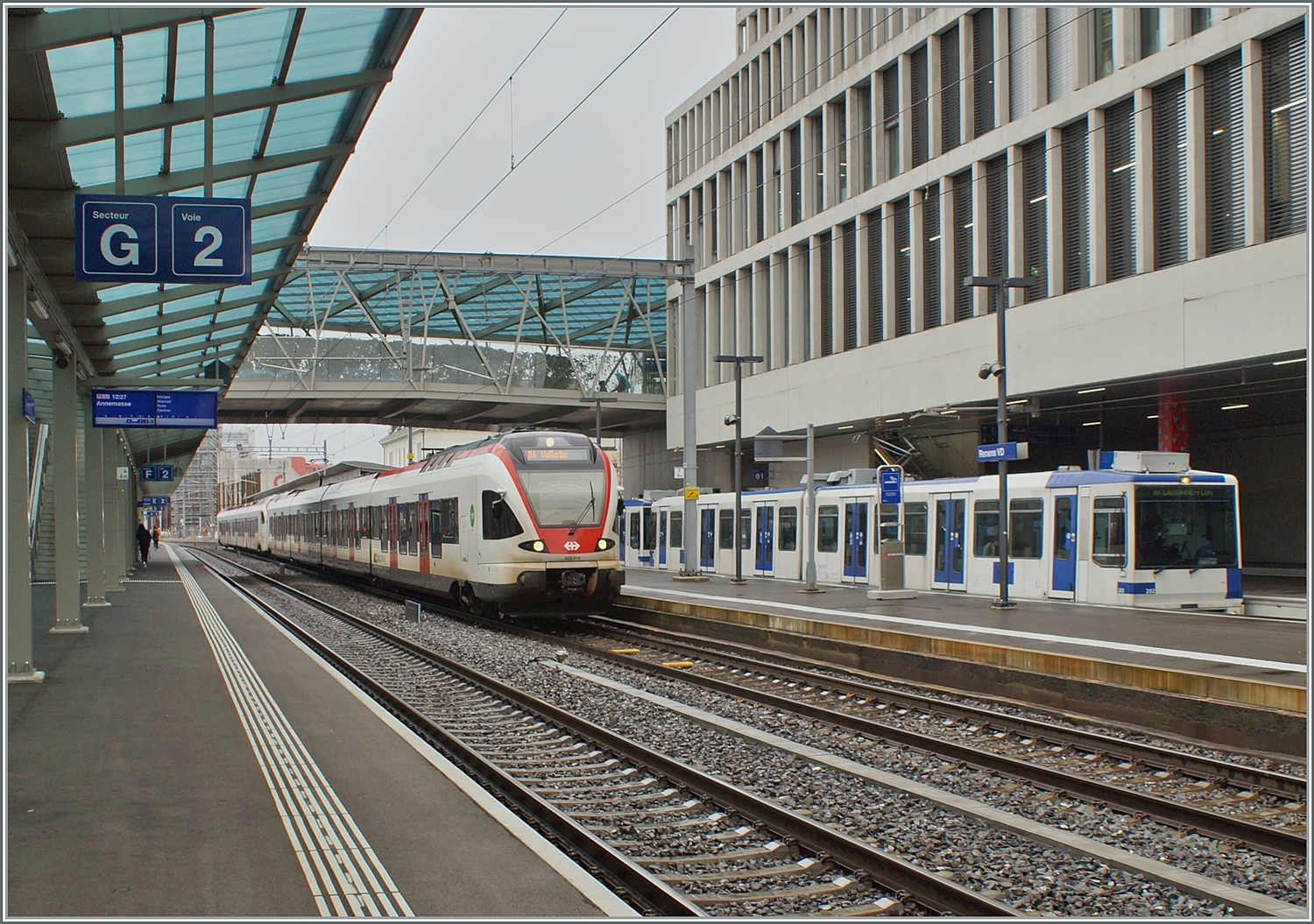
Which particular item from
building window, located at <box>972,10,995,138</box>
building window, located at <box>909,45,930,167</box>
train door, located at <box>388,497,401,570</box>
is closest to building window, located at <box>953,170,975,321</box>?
building window, located at <box>972,10,995,138</box>

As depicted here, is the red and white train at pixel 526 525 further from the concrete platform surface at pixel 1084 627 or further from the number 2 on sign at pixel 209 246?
the number 2 on sign at pixel 209 246

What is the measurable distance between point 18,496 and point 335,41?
565 cm

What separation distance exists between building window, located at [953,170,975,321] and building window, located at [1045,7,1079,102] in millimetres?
3421

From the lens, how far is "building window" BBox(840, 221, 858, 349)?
3369 centimetres

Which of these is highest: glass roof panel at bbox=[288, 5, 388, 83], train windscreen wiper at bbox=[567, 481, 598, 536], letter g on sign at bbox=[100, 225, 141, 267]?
glass roof panel at bbox=[288, 5, 388, 83]

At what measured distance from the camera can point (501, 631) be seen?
19.5 meters

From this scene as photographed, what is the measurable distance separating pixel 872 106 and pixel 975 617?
2022cm

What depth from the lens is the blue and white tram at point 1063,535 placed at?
719 inches

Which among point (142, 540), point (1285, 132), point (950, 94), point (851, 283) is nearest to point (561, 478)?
point (1285, 132)

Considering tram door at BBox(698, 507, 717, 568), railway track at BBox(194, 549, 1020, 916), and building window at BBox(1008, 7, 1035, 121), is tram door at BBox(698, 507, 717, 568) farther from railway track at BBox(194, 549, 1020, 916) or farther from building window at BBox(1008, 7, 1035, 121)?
railway track at BBox(194, 549, 1020, 916)

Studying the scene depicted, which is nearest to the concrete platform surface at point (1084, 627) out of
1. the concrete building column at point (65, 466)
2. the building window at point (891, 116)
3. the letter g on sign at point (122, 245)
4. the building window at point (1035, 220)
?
the building window at point (1035, 220)

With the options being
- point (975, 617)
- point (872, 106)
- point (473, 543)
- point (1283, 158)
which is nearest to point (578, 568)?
point (473, 543)

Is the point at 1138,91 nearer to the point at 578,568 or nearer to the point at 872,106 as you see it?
the point at 872,106

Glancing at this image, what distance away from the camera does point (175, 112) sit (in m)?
9.48
